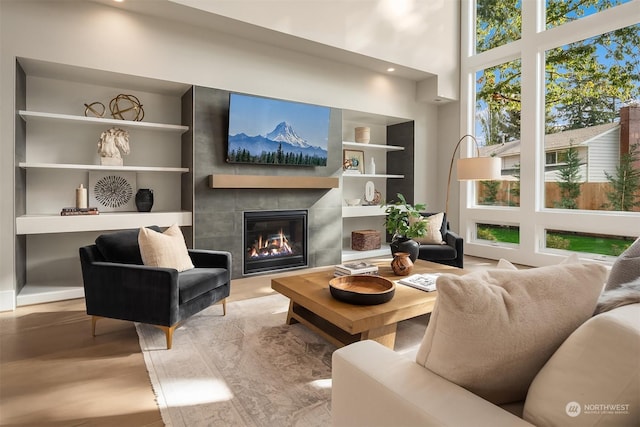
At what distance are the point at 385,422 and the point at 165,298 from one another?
6.15 ft

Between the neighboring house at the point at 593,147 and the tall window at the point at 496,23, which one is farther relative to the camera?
the tall window at the point at 496,23

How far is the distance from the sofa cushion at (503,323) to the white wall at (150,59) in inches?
148

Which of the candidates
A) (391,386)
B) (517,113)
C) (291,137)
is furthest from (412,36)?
(391,386)

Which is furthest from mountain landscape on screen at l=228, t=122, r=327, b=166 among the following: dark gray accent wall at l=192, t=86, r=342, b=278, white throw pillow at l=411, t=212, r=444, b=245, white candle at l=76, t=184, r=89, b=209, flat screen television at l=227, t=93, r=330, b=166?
white throw pillow at l=411, t=212, r=444, b=245

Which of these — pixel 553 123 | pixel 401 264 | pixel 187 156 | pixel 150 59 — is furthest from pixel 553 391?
pixel 553 123

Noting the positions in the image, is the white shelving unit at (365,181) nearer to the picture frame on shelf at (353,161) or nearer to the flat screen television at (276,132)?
the picture frame on shelf at (353,161)

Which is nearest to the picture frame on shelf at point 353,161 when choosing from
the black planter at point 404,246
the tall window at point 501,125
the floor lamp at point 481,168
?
the floor lamp at point 481,168

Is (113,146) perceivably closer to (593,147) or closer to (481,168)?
(481,168)

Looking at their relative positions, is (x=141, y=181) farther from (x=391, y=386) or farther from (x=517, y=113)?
(x=517, y=113)

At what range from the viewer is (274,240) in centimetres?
469

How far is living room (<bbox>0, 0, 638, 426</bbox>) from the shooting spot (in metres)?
3.31

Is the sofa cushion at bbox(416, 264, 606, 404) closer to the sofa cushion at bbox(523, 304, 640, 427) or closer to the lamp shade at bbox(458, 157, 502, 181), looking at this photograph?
the sofa cushion at bbox(523, 304, 640, 427)

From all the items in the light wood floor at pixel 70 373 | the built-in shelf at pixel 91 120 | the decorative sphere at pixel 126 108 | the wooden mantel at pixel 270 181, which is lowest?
the light wood floor at pixel 70 373

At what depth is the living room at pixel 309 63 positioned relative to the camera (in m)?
3.31
